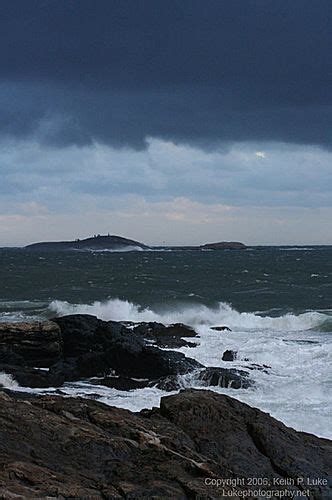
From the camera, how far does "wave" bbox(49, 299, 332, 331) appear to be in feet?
112

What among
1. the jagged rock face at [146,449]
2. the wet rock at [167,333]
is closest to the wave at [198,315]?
the wet rock at [167,333]

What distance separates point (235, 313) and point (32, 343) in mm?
19314

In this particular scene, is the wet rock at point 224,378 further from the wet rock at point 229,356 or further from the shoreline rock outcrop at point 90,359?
the wet rock at point 229,356

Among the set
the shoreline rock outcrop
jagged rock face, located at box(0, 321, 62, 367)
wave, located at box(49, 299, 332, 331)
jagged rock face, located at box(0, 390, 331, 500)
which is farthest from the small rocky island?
wave, located at box(49, 299, 332, 331)

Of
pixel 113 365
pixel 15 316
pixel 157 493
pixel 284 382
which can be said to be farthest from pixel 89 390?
pixel 15 316

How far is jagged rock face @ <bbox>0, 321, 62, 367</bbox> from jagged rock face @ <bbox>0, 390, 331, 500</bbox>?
12268 millimetres

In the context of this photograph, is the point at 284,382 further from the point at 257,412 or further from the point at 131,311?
the point at 131,311

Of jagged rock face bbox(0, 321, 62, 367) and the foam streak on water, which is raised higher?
jagged rock face bbox(0, 321, 62, 367)

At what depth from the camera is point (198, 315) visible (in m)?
37.5

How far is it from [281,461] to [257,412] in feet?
3.76

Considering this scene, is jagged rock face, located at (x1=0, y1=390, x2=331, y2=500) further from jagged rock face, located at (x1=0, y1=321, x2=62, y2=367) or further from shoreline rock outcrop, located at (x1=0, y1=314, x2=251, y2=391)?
jagged rock face, located at (x1=0, y1=321, x2=62, y2=367)

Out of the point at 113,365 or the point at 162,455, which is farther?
the point at 113,365

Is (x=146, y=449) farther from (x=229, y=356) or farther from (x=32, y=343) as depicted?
(x=229, y=356)

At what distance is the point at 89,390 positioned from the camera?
16.8 metres
